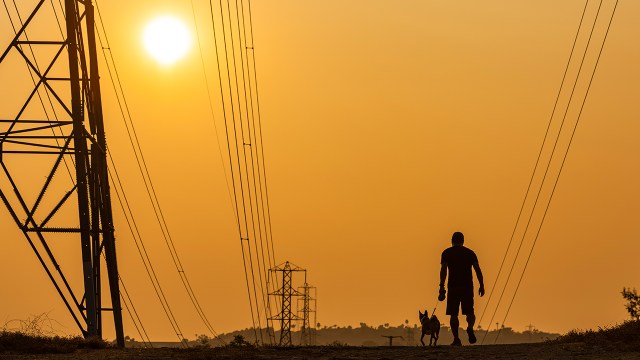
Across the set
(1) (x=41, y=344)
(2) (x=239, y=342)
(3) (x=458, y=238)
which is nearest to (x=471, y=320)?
(3) (x=458, y=238)

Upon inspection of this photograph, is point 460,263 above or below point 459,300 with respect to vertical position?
above

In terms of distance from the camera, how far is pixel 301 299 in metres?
111

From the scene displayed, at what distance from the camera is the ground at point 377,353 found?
21.6 meters

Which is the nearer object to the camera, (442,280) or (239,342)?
(239,342)

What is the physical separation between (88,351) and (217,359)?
14.9 ft

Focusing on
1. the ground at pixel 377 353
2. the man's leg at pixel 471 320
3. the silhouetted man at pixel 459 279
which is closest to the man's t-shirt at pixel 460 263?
the silhouetted man at pixel 459 279

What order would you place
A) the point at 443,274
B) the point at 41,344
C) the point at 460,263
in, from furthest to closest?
the point at 443,274 → the point at 460,263 → the point at 41,344

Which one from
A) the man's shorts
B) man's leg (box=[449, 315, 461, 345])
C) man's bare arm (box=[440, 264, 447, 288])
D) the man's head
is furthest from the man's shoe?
the man's head

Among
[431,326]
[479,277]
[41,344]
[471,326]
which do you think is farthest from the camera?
[431,326]

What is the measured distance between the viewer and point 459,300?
28.9 m

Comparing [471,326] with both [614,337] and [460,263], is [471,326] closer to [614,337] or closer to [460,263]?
[460,263]

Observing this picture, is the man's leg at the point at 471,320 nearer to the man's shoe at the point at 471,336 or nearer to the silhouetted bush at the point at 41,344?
the man's shoe at the point at 471,336

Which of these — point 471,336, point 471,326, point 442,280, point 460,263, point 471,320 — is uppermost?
point 460,263

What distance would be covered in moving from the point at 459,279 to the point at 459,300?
504 mm
